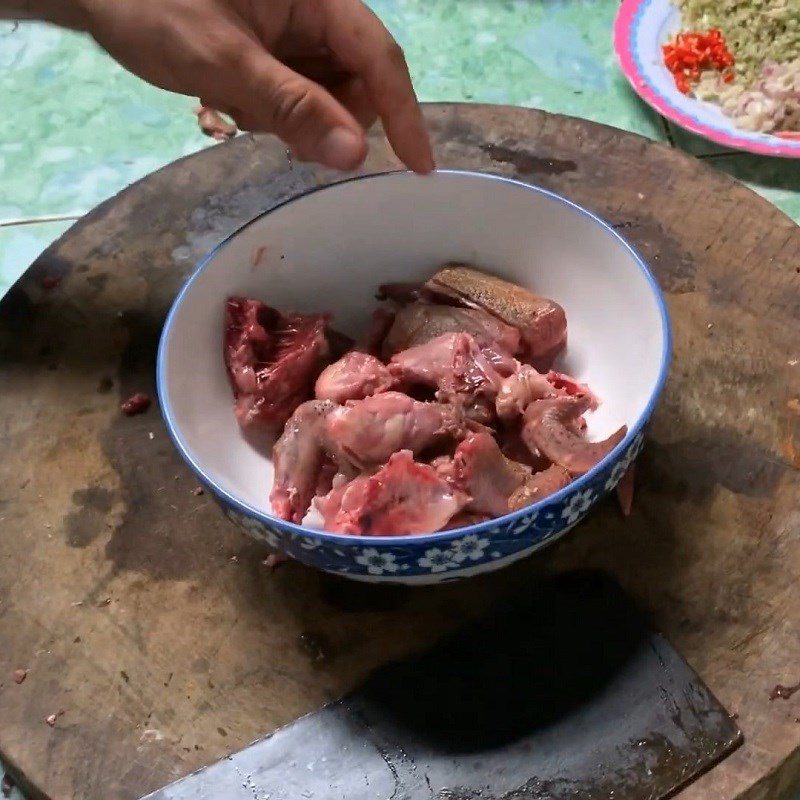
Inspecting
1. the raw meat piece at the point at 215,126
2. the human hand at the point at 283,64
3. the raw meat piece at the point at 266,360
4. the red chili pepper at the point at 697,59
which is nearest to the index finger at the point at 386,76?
the human hand at the point at 283,64

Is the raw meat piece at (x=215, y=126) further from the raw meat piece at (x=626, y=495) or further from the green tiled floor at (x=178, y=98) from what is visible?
the raw meat piece at (x=626, y=495)

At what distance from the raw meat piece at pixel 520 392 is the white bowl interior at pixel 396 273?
7cm

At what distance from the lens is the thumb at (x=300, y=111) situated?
860mm

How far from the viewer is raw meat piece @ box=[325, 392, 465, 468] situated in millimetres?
835

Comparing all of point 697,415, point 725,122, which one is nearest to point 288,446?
point 697,415

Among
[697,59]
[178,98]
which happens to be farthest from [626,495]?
[178,98]

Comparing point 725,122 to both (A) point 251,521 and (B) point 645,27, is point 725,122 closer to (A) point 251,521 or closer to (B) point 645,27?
(B) point 645,27

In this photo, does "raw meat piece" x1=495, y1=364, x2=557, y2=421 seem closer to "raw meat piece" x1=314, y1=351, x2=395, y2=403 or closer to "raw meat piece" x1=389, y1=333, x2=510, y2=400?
"raw meat piece" x1=389, y1=333, x2=510, y2=400

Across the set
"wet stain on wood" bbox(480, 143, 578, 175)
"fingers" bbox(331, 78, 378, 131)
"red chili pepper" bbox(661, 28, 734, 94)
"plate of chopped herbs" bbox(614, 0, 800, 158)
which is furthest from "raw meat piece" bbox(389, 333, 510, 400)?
"red chili pepper" bbox(661, 28, 734, 94)

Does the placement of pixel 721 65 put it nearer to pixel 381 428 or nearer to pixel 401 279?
pixel 401 279

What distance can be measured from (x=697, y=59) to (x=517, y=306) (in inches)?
31.6

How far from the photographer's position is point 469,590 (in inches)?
34.5

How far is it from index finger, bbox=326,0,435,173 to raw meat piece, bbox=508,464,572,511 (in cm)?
36

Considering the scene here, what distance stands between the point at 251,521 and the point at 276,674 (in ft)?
0.55
